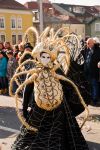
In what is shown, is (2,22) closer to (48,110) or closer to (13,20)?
(13,20)

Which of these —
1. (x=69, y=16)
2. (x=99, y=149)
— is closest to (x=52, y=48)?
(x=99, y=149)

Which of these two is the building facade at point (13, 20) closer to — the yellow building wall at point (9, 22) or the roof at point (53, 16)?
the yellow building wall at point (9, 22)

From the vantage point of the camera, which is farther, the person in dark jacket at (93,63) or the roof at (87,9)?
the roof at (87,9)

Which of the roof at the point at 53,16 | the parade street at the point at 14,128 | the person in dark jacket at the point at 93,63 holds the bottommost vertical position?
the parade street at the point at 14,128

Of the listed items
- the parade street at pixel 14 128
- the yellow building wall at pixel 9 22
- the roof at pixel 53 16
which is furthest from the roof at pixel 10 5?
the parade street at pixel 14 128

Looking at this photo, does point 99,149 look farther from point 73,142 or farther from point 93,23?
point 93,23

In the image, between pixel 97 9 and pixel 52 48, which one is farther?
pixel 97 9

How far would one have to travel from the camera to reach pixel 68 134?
5.66 metres

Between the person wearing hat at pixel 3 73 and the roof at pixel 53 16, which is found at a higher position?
the roof at pixel 53 16

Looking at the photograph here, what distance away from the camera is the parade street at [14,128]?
6.94m

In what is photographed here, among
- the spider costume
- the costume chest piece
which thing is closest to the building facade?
the spider costume

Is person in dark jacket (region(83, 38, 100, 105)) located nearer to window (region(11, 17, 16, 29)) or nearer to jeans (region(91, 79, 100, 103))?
jeans (region(91, 79, 100, 103))

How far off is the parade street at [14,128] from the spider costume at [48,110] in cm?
106

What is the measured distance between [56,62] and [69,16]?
59.5 m
